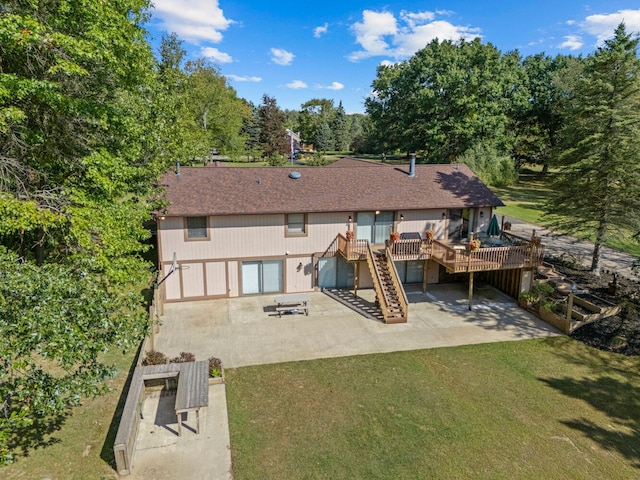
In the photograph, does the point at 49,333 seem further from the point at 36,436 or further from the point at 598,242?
the point at 598,242

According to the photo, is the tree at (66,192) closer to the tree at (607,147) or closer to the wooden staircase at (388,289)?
the wooden staircase at (388,289)

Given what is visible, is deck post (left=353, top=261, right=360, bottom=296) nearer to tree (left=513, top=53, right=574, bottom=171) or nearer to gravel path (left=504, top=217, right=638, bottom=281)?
gravel path (left=504, top=217, right=638, bottom=281)

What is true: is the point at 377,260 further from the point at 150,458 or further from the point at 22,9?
the point at 22,9

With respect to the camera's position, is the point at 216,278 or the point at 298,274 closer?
the point at 216,278

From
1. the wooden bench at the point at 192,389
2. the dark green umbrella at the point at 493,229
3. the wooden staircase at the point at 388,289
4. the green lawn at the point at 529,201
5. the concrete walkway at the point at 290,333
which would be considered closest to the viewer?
the wooden bench at the point at 192,389

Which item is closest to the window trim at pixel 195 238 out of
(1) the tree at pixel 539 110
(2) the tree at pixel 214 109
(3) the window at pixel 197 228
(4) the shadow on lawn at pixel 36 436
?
(3) the window at pixel 197 228

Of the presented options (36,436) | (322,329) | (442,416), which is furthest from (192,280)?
(442,416)

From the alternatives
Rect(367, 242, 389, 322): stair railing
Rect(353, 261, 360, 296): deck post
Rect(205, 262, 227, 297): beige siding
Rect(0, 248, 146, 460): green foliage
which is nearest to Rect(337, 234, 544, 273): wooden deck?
Rect(367, 242, 389, 322): stair railing

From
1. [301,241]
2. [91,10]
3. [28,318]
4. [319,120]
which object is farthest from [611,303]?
[319,120]

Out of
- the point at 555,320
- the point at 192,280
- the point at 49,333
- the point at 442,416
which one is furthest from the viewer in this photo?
the point at 192,280
